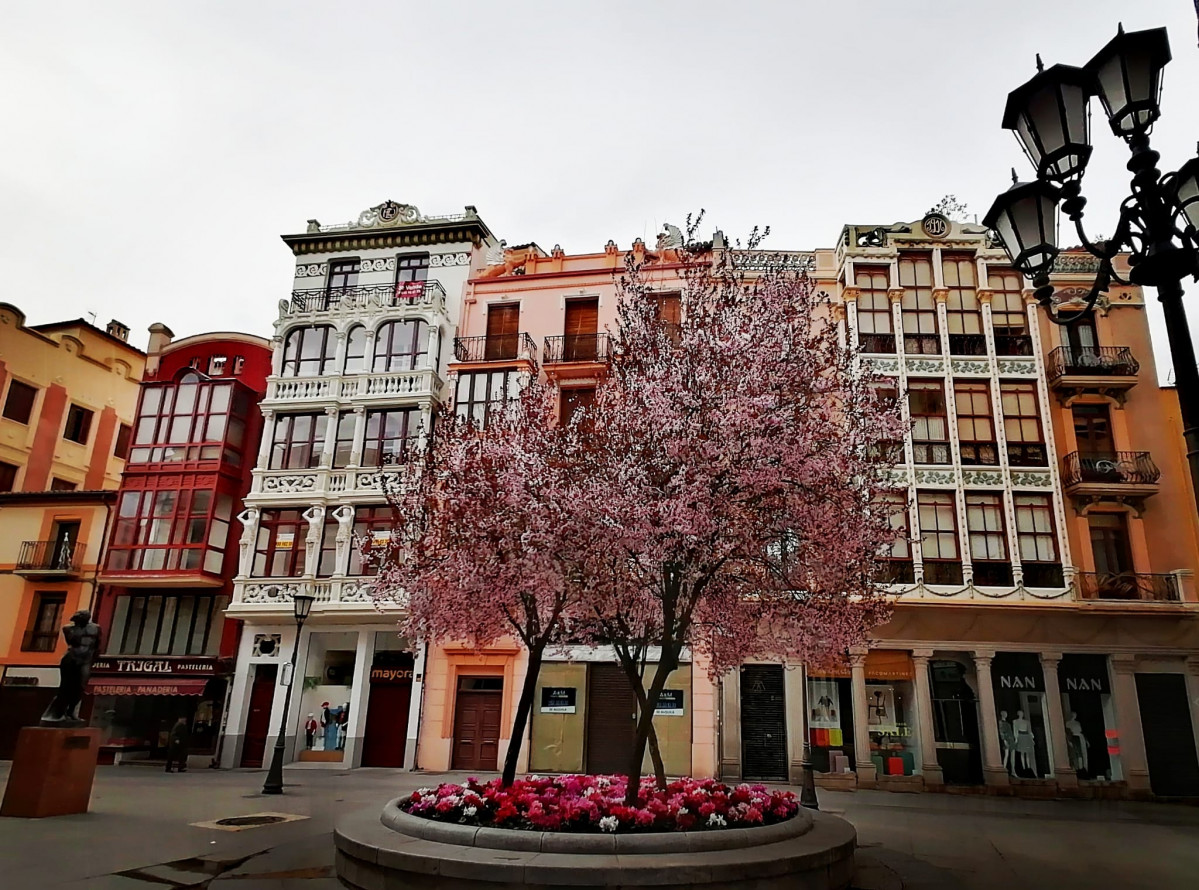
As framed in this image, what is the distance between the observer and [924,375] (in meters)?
28.3

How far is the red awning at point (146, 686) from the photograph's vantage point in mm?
27656

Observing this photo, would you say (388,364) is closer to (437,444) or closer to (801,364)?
(437,444)

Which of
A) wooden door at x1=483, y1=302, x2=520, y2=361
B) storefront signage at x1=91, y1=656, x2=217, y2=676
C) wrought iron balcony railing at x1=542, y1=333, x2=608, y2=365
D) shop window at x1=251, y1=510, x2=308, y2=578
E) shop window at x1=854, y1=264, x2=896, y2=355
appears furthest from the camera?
wooden door at x1=483, y1=302, x2=520, y2=361

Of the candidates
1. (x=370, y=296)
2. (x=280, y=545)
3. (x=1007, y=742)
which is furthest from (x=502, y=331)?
(x=1007, y=742)

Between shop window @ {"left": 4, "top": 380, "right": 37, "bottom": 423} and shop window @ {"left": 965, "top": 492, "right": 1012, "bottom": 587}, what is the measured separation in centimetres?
3744

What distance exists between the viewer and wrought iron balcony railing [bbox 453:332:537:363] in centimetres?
3092

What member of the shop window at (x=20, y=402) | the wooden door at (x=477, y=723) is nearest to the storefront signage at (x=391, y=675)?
the wooden door at (x=477, y=723)

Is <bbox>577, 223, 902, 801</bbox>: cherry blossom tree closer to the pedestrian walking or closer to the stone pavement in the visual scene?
the stone pavement

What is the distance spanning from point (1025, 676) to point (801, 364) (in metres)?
18.7

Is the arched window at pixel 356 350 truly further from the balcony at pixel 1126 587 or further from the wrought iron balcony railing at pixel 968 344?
the balcony at pixel 1126 587

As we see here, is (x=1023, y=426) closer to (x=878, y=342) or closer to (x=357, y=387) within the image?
(x=878, y=342)

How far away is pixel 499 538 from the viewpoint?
42.3ft

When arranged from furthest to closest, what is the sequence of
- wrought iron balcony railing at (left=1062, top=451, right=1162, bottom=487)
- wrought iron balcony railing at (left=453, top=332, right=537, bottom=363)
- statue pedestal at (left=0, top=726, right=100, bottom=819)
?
wrought iron balcony railing at (left=453, top=332, right=537, bottom=363), wrought iron balcony railing at (left=1062, top=451, right=1162, bottom=487), statue pedestal at (left=0, top=726, right=100, bottom=819)

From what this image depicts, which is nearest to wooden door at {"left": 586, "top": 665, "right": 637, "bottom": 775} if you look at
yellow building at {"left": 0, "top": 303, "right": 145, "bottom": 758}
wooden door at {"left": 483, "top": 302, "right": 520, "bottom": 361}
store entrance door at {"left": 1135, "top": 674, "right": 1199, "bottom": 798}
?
wooden door at {"left": 483, "top": 302, "right": 520, "bottom": 361}
